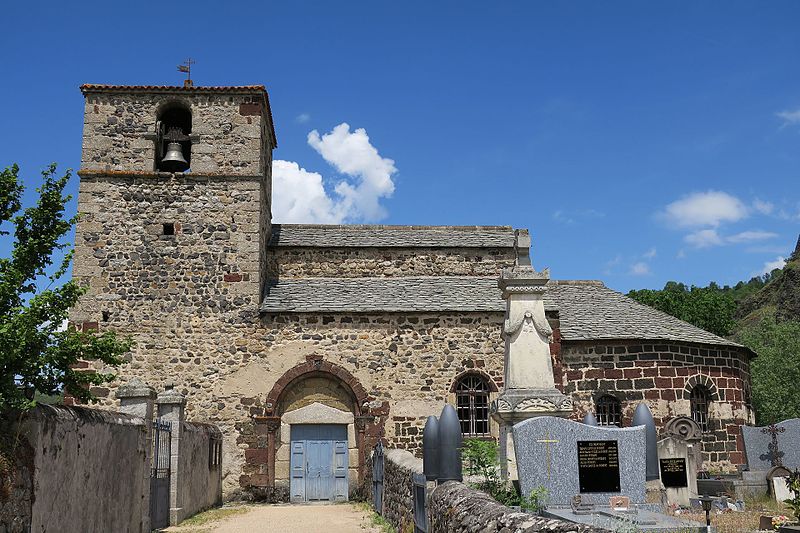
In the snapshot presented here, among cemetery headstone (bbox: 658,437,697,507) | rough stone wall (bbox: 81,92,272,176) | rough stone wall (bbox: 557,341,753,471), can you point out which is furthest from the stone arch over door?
cemetery headstone (bbox: 658,437,697,507)

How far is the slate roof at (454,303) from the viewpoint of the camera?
59.9 ft

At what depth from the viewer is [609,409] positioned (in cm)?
1839

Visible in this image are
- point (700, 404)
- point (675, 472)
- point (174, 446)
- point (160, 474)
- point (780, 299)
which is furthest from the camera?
point (780, 299)

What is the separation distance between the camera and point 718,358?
752 inches

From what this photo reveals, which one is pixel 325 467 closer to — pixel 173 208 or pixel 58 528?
pixel 173 208

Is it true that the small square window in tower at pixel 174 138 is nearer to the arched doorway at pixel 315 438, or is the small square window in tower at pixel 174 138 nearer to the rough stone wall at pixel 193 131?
the rough stone wall at pixel 193 131

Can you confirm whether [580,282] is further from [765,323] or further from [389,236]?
[765,323]

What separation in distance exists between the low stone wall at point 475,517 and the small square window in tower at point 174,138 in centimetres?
1313

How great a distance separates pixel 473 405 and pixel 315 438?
3999 millimetres

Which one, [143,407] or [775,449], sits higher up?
[143,407]

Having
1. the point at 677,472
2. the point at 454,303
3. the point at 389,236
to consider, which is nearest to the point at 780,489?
the point at 677,472

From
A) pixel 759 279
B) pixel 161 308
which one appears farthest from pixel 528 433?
pixel 759 279

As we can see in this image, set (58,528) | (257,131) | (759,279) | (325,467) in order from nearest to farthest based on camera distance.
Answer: (58,528) → (325,467) → (257,131) → (759,279)

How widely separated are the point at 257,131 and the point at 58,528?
13.4 m
